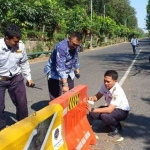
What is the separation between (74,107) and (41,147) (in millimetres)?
1079

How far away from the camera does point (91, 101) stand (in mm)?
4938

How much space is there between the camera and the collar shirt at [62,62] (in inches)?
189

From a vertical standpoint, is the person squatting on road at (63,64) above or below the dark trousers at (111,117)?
above

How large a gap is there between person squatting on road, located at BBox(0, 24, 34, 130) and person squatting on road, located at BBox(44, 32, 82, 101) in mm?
511

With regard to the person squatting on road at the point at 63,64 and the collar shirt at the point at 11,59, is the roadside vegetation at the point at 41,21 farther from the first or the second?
the collar shirt at the point at 11,59

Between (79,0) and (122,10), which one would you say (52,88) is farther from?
(122,10)

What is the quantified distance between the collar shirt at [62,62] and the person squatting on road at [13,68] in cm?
50

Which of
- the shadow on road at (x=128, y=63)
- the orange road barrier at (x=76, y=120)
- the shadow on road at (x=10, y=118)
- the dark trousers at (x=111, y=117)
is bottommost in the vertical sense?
the shadow on road at (x=128, y=63)

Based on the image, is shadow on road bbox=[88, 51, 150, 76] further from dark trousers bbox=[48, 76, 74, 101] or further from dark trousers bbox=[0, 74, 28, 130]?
dark trousers bbox=[0, 74, 28, 130]

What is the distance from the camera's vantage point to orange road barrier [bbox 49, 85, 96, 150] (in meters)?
3.73

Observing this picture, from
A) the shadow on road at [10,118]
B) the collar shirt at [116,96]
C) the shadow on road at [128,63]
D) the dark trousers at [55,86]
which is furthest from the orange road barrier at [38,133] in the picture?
the shadow on road at [128,63]

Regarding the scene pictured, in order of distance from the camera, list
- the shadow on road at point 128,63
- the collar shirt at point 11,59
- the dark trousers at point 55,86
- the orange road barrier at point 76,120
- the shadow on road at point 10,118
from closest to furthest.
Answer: the orange road barrier at point 76,120 < the collar shirt at point 11,59 < the dark trousers at point 55,86 < the shadow on road at point 10,118 < the shadow on road at point 128,63

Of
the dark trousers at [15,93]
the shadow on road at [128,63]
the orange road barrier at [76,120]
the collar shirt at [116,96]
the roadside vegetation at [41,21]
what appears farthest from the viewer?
the roadside vegetation at [41,21]

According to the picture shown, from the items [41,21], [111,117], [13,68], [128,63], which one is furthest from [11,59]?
[41,21]
